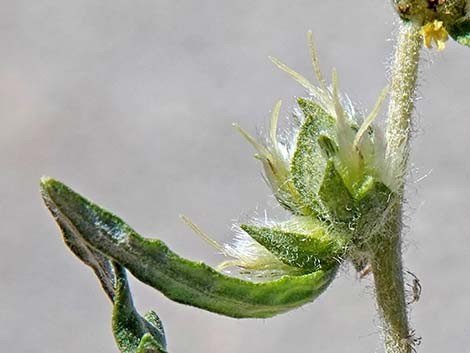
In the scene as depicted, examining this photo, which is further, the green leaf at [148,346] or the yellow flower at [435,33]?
the yellow flower at [435,33]

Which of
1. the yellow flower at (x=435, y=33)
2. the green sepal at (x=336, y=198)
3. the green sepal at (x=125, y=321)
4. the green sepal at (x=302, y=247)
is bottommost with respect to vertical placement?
the green sepal at (x=125, y=321)

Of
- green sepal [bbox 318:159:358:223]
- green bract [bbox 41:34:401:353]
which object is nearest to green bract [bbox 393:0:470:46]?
green bract [bbox 41:34:401:353]

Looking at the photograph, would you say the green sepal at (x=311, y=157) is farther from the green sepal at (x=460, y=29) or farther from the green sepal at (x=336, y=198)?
the green sepal at (x=460, y=29)

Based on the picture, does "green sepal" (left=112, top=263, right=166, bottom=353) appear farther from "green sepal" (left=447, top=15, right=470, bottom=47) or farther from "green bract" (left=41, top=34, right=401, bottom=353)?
"green sepal" (left=447, top=15, right=470, bottom=47)

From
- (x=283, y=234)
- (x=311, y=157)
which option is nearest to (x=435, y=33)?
(x=311, y=157)

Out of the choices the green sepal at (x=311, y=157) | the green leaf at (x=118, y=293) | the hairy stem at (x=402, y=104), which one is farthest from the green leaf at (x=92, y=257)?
the hairy stem at (x=402, y=104)

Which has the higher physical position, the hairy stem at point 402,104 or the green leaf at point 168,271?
the hairy stem at point 402,104

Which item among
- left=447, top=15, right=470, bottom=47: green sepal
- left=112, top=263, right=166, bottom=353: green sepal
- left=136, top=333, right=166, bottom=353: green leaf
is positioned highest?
left=447, top=15, right=470, bottom=47: green sepal

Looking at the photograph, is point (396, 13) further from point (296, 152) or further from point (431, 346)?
point (431, 346)
